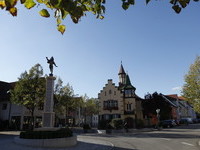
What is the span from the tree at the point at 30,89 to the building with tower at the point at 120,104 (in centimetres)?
1599

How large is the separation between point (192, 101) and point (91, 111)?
4526cm

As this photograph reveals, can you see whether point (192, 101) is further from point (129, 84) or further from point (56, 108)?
point (56, 108)

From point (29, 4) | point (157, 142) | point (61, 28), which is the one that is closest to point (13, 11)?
point (29, 4)

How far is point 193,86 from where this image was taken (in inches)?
776

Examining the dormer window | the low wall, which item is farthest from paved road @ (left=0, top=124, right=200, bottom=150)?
the dormer window

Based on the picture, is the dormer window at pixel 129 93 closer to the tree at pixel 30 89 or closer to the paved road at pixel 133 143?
the tree at pixel 30 89

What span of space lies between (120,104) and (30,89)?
19.5 m

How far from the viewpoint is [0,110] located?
→ 38219 mm

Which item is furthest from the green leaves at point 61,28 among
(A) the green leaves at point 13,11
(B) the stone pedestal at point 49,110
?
(B) the stone pedestal at point 49,110

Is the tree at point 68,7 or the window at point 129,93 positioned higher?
the window at point 129,93

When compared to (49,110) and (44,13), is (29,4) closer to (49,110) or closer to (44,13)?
(44,13)

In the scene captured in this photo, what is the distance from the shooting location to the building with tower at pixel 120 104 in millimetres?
39688

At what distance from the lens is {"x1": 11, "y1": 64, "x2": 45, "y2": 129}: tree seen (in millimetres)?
29000

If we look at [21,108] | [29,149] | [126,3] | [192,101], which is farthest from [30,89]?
[126,3]
